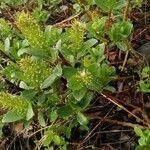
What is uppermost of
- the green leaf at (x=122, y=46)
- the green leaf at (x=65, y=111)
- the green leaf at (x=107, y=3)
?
the green leaf at (x=107, y=3)

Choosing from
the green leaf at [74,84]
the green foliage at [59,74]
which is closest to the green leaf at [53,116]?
the green foliage at [59,74]

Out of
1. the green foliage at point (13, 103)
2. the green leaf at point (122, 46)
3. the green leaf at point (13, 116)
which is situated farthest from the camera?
the green leaf at point (122, 46)

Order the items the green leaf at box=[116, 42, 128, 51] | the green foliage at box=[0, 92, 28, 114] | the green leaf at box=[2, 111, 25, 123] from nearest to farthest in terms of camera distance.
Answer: the green foliage at box=[0, 92, 28, 114] < the green leaf at box=[2, 111, 25, 123] < the green leaf at box=[116, 42, 128, 51]

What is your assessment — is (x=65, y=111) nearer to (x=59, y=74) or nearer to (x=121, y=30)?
(x=59, y=74)

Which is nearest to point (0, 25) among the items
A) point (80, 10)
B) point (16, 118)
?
point (80, 10)

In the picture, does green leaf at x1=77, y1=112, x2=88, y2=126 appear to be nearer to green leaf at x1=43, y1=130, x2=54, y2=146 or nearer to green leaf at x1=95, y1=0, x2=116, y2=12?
green leaf at x1=43, y1=130, x2=54, y2=146

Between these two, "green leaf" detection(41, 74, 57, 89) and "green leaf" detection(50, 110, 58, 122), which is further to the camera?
"green leaf" detection(50, 110, 58, 122)

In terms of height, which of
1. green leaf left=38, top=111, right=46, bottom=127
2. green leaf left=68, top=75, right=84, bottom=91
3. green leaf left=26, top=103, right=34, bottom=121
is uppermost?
green leaf left=68, top=75, right=84, bottom=91

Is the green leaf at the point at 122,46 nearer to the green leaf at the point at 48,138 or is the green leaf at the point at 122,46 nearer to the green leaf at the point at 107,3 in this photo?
the green leaf at the point at 107,3

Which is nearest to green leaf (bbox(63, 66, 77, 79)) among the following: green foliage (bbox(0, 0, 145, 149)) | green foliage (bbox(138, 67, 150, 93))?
green foliage (bbox(0, 0, 145, 149))
